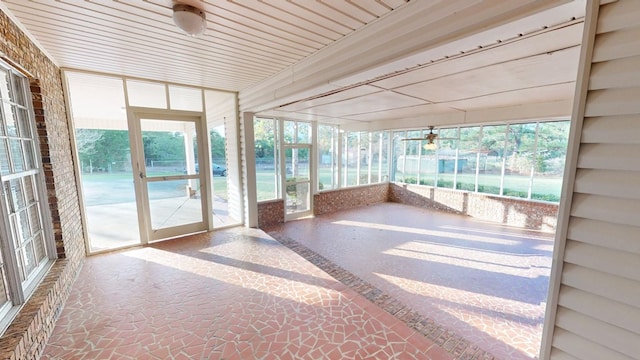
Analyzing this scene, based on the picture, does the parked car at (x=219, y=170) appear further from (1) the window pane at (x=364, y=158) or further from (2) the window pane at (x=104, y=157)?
(1) the window pane at (x=364, y=158)

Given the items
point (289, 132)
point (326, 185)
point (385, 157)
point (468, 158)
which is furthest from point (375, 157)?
point (289, 132)

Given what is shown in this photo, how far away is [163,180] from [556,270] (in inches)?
196

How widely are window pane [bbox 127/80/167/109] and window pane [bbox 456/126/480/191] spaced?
288 inches

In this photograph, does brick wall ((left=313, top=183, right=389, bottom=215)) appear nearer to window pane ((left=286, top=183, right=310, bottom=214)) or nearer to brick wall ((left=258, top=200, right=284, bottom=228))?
window pane ((left=286, top=183, right=310, bottom=214))

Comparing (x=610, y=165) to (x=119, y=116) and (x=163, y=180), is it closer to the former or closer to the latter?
(x=163, y=180)

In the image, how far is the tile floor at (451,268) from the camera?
236cm

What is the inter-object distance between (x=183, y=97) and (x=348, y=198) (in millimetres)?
4943

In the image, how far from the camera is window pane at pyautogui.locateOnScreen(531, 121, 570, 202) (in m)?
5.44

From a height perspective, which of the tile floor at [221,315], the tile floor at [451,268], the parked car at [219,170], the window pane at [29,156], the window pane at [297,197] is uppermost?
the window pane at [29,156]

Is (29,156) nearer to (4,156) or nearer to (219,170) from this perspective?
(4,156)

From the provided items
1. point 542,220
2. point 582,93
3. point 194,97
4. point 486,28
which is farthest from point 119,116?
point 542,220

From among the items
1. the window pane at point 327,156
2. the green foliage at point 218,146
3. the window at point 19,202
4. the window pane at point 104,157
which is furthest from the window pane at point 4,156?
the window pane at point 327,156

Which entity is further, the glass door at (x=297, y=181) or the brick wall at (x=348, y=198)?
the brick wall at (x=348, y=198)

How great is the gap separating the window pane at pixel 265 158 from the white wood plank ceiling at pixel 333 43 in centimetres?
159
